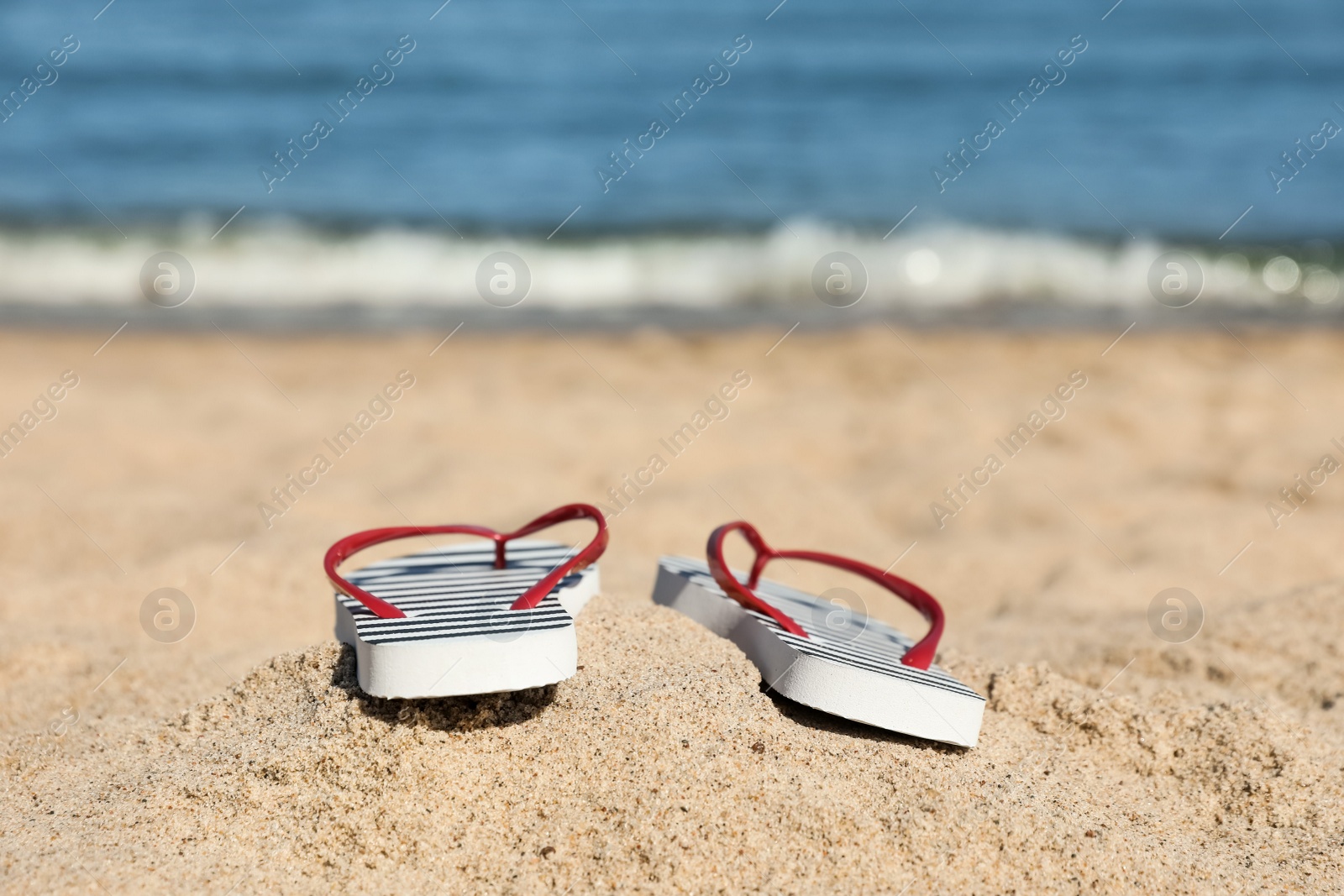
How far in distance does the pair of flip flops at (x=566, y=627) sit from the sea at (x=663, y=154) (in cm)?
611

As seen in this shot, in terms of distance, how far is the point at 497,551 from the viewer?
2.50 metres

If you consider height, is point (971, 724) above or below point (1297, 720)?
above

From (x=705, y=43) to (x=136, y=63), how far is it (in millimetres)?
6758

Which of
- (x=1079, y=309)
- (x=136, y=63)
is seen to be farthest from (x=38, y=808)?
(x=136, y=63)

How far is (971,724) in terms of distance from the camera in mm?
2051

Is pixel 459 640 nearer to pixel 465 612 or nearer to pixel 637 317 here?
pixel 465 612

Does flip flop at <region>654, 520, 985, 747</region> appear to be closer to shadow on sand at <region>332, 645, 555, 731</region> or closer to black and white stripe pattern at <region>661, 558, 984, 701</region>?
black and white stripe pattern at <region>661, 558, 984, 701</region>

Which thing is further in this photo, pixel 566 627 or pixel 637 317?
pixel 637 317

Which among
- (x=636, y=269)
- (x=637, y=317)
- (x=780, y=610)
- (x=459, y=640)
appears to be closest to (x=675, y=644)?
(x=780, y=610)

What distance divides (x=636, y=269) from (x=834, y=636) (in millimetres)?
6700

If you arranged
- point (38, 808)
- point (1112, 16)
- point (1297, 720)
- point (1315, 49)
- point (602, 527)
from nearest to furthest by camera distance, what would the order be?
point (38, 808)
point (602, 527)
point (1297, 720)
point (1315, 49)
point (1112, 16)

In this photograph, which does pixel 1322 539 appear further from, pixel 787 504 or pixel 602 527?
pixel 602 527

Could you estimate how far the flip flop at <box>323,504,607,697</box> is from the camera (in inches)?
69.6

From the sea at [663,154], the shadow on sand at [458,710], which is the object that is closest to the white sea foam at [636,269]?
the sea at [663,154]
